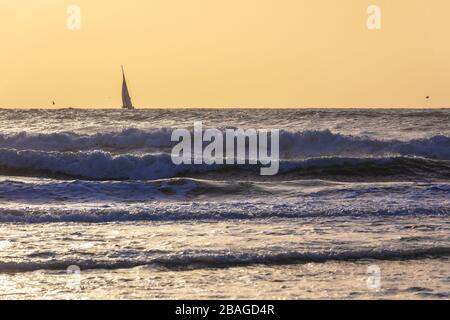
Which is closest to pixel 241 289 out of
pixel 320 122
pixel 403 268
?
pixel 403 268

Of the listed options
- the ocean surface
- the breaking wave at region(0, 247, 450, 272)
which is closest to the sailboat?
the ocean surface

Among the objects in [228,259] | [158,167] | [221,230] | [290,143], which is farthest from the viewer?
[290,143]

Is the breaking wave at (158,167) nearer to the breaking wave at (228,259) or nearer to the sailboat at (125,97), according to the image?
the breaking wave at (228,259)

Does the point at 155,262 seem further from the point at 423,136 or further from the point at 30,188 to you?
the point at 423,136

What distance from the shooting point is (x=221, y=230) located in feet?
43.8

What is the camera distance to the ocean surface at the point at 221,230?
9.91m

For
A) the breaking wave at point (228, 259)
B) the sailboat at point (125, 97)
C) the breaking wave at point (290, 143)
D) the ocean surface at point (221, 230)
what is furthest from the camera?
the sailboat at point (125, 97)

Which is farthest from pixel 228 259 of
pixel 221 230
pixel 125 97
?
pixel 125 97

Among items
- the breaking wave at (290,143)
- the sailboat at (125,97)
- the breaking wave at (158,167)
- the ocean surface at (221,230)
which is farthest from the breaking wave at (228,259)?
the sailboat at (125,97)

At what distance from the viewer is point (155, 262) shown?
Answer: 36.1 ft

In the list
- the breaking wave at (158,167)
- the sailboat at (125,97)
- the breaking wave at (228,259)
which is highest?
the sailboat at (125,97)

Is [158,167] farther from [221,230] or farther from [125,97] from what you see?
[125,97]

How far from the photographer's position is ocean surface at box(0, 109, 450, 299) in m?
9.91
